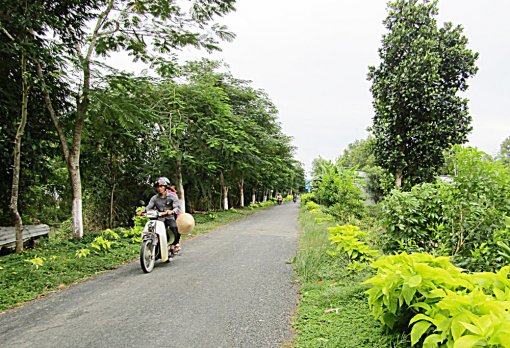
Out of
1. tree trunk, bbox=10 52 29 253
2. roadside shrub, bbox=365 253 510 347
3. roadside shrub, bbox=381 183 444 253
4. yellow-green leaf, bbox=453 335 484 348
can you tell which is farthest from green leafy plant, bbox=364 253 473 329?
tree trunk, bbox=10 52 29 253

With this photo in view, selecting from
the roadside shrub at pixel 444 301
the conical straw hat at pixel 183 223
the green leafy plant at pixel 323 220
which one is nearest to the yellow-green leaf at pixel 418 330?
the roadside shrub at pixel 444 301

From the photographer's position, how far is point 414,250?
13.4 ft

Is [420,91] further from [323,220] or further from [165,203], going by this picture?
[165,203]

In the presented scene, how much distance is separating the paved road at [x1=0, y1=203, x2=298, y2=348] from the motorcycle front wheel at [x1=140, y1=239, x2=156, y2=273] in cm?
14

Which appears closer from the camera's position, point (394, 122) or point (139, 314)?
point (139, 314)

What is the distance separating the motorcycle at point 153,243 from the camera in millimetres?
5523

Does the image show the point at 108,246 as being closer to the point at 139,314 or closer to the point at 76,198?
the point at 76,198

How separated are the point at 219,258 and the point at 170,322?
3.27 m

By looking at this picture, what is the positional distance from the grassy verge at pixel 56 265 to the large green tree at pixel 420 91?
32.9 feet

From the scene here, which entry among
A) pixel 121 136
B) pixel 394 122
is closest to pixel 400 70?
pixel 394 122

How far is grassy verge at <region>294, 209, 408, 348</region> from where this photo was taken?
2.79 metres

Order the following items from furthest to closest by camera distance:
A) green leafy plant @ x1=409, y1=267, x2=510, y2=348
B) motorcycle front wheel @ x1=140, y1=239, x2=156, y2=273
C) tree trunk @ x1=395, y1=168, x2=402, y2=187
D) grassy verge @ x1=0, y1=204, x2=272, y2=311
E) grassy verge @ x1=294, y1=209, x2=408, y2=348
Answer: tree trunk @ x1=395, y1=168, x2=402, y2=187 → motorcycle front wheel @ x1=140, y1=239, x2=156, y2=273 → grassy verge @ x1=0, y1=204, x2=272, y2=311 → grassy verge @ x1=294, y1=209, x2=408, y2=348 → green leafy plant @ x1=409, y1=267, x2=510, y2=348

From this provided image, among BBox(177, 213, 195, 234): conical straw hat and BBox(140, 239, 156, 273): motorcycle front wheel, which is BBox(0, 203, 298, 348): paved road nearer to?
BBox(140, 239, 156, 273): motorcycle front wheel

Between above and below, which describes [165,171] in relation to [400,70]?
below
